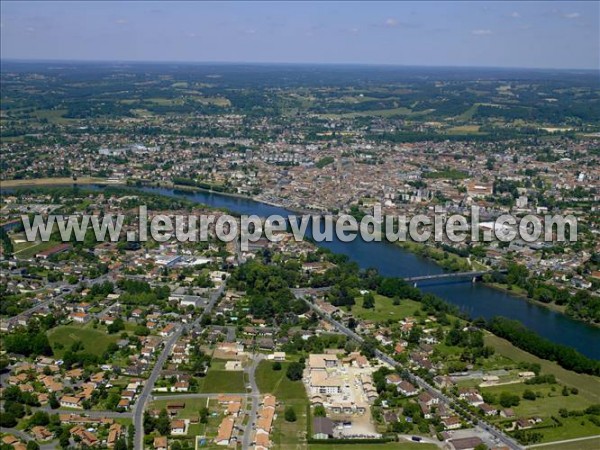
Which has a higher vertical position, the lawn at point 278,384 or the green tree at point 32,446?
the green tree at point 32,446

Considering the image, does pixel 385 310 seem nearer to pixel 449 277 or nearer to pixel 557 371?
pixel 449 277

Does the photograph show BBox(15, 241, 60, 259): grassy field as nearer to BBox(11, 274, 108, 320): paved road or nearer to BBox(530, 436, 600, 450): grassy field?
BBox(11, 274, 108, 320): paved road

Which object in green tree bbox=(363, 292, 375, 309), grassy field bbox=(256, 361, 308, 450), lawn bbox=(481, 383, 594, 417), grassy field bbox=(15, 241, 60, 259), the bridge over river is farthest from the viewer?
grassy field bbox=(15, 241, 60, 259)

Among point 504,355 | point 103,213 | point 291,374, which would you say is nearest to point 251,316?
point 291,374

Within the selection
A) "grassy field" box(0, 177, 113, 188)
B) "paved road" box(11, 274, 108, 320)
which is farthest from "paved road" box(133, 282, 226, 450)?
"grassy field" box(0, 177, 113, 188)

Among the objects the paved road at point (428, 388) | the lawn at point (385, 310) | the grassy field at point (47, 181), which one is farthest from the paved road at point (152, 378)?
the grassy field at point (47, 181)

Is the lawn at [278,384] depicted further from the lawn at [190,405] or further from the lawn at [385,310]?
the lawn at [385,310]
